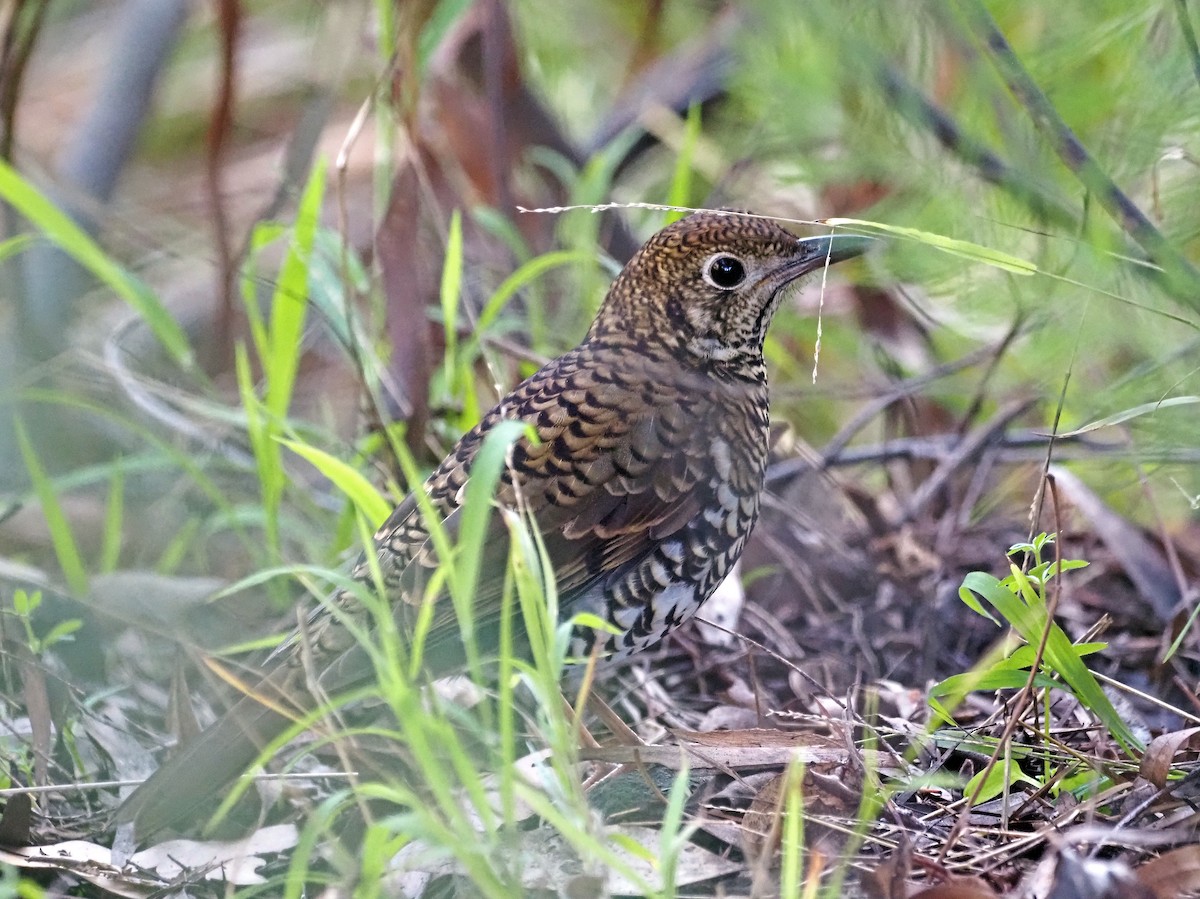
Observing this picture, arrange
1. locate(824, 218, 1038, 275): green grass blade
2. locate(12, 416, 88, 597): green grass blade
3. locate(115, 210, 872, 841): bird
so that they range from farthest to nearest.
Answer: locate(12, 416, 88, 597): green grass blade → locate(115, 210, 872, 841): bird → locate(824, 218, 1038, 275): green grass blade

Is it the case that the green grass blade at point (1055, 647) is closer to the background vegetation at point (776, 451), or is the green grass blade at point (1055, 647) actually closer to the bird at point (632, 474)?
the background vegetation at point (776, 451)

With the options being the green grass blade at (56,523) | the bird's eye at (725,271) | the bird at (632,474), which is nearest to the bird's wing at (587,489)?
the bird at (632,474)

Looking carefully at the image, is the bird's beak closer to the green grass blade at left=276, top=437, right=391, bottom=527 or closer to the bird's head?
the bird's head

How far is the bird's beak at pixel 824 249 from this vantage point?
294 cm

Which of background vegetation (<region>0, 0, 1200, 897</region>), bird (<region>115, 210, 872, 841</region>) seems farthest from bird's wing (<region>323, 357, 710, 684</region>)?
background vegetation (<region>0, 0, 1200, 897</region>)

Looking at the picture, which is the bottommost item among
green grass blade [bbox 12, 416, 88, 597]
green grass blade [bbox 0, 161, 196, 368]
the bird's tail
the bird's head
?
the bird's tail

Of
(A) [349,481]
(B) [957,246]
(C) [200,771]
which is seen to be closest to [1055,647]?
(B) [957,246]

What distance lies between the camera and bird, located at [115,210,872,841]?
2.70 m

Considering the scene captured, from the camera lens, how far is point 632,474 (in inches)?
112

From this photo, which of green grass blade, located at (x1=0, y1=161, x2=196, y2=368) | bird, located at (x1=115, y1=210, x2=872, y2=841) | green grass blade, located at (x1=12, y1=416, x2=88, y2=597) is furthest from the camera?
green grass blade, located at (x1=12, y1=416, x2=88, y2=597)

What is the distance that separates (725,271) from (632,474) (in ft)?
1.69

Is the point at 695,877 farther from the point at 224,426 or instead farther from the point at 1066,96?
the point at 224,426

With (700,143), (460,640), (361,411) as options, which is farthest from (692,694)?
(700,143)

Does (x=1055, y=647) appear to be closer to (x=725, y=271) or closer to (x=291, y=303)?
(x=725, y=271)
